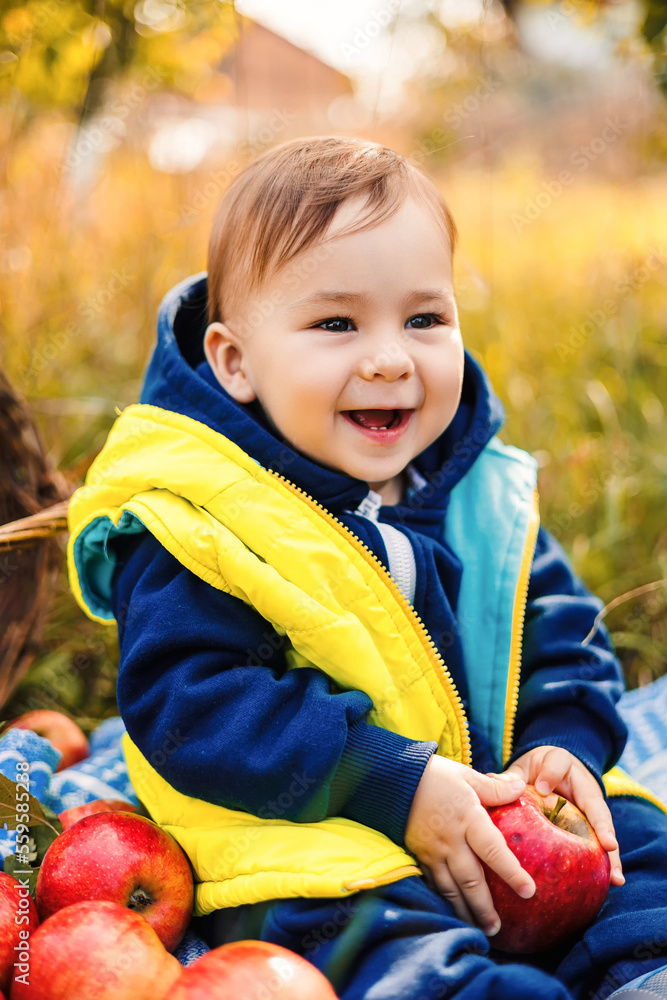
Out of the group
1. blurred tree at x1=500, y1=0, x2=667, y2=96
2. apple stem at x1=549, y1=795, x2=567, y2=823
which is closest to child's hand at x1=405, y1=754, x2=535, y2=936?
apple stem at x1=549, y1=795, x2=567, y2=823

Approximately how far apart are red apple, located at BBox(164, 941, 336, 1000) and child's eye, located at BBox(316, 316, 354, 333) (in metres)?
0.98

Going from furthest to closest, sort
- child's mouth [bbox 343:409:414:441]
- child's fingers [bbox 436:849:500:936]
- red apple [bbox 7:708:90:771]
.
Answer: red apple [bbox 7:708:90:771], child's mouth [bbox 343:409:414:441], child's fingers [bbox 436:849:500:936]

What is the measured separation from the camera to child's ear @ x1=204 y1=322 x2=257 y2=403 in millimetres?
1657

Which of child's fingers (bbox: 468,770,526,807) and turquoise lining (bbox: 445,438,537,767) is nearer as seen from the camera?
child's fingers (bbox: 468,770,526,807)

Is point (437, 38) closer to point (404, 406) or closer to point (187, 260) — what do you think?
point (187, 260)

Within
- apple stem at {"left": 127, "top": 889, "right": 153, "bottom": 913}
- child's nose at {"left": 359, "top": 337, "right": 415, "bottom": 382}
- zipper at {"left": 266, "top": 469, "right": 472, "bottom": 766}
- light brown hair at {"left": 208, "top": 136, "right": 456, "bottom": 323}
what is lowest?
apple stem at {"left": 127, "top": 889, "right": 153, "bottom": 913}

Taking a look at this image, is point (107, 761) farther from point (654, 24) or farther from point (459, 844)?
point (654, 24)

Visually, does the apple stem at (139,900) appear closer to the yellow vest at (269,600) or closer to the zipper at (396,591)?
the yellow vest at (269,600)

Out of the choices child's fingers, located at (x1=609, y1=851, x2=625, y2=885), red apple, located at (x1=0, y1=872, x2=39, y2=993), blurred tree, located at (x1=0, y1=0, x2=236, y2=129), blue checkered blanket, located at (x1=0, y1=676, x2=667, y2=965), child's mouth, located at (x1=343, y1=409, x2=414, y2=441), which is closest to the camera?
Result: red apple, located at (x1=0, y1=872, x2=39, y2=993)

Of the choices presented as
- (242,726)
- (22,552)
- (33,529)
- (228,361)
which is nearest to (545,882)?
(242,726)

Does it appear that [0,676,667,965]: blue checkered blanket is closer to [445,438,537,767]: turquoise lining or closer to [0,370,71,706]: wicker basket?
[0,370,71,706]: wicker basket

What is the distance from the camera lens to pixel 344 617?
1451 mm

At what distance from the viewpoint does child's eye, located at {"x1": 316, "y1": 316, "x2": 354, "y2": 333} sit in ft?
5.03

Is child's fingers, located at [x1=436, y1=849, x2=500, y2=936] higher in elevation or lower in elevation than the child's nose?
lower
